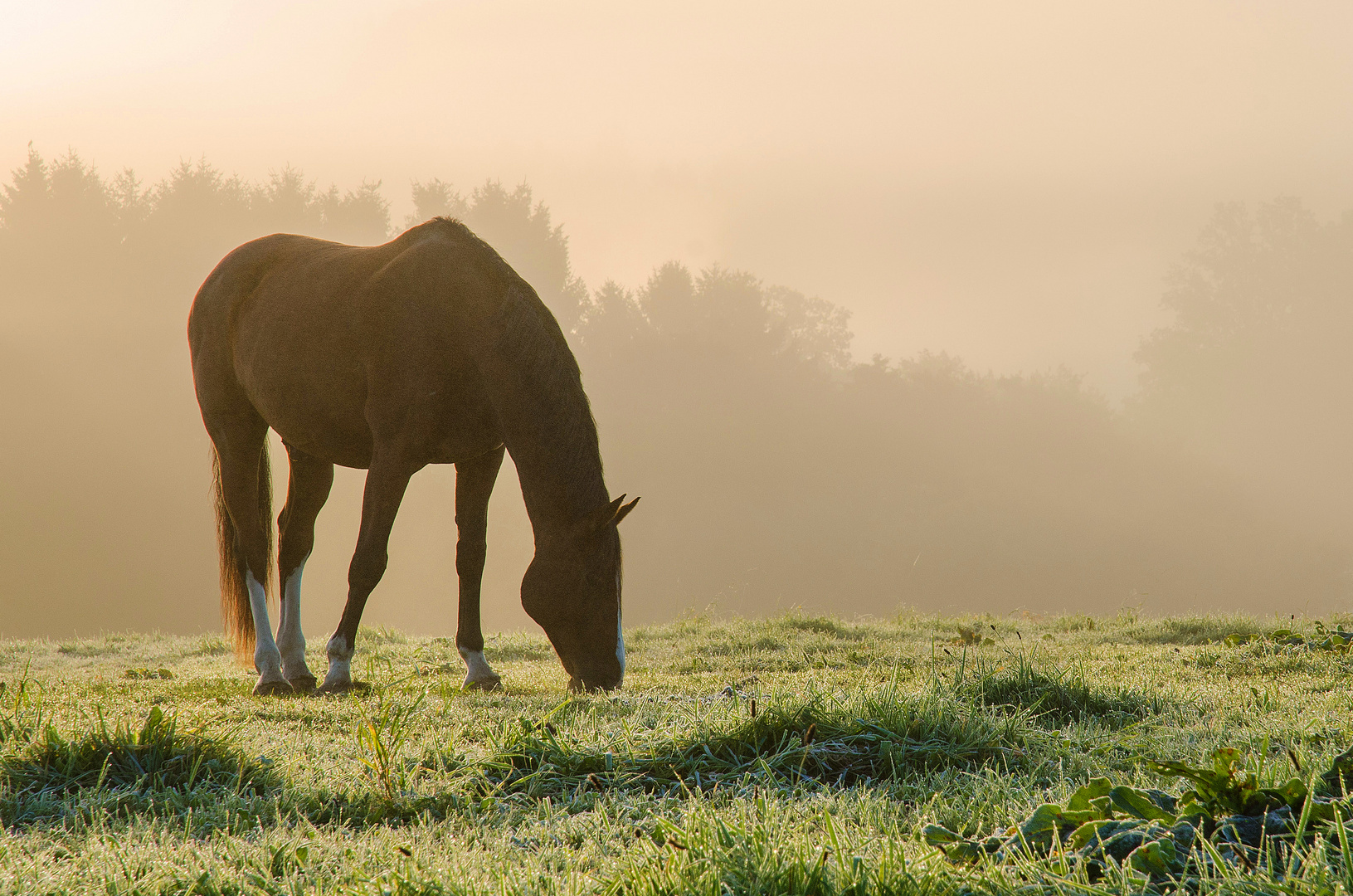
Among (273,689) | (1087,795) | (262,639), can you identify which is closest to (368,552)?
(273,689)

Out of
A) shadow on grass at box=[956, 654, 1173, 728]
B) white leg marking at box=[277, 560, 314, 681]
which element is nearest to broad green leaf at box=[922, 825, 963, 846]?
shadow on grass at box=[956, 654, 1173, 728]

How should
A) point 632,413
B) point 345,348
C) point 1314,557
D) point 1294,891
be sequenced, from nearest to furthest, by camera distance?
point 1294,891 → point 345,348 → point 1314,557 → point 632,413

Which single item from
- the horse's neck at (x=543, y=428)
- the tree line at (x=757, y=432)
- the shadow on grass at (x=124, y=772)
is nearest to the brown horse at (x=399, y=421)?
the horse's neck at (x=543, y=428)

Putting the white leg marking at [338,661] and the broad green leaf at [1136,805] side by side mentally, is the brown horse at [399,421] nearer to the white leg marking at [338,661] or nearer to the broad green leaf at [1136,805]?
the white leg marking at [338,661]

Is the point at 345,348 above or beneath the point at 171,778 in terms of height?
above

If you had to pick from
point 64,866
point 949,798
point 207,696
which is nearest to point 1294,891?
point 949,798

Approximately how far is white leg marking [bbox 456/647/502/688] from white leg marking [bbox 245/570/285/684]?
107 cm

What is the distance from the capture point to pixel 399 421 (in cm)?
491

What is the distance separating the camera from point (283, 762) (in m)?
2.64

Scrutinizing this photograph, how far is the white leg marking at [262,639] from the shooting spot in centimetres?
525

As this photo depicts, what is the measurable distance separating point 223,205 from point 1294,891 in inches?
1660

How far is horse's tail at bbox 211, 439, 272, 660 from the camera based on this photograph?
19.1ft

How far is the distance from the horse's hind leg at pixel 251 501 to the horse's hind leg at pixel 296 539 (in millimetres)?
94

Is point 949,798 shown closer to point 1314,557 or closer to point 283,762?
point 283,762
